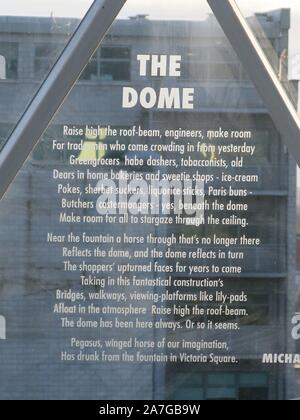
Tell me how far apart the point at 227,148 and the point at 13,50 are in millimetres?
814

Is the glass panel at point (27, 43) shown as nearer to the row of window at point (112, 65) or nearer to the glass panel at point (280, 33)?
the row of window at point (112, 65)

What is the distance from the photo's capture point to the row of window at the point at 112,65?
7289 millimetres

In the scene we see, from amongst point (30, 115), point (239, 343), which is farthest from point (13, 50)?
point (239, 343)

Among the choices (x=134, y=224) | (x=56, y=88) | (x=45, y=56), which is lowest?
(x=134, y=224)

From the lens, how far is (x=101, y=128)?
24.0 feet

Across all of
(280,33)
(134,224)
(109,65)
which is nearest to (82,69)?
(109,65)

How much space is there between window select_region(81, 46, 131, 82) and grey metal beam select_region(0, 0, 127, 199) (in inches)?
1.6

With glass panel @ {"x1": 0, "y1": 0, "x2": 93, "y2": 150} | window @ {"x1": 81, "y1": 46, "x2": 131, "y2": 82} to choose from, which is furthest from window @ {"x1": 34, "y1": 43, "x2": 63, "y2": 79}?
window @ {"x1": 81, "y1": 46, "x2": 131, "y2": 82}

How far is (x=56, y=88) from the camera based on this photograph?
7277 millimetres

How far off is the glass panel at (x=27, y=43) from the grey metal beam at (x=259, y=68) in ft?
1.56

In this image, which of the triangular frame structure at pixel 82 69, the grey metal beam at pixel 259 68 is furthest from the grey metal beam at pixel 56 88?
the grey metal beam at pixel 259 68

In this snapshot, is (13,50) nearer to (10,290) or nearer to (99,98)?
(99,98)

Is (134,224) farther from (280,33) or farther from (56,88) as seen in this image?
(280,33)

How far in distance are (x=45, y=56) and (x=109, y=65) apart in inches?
8.8
